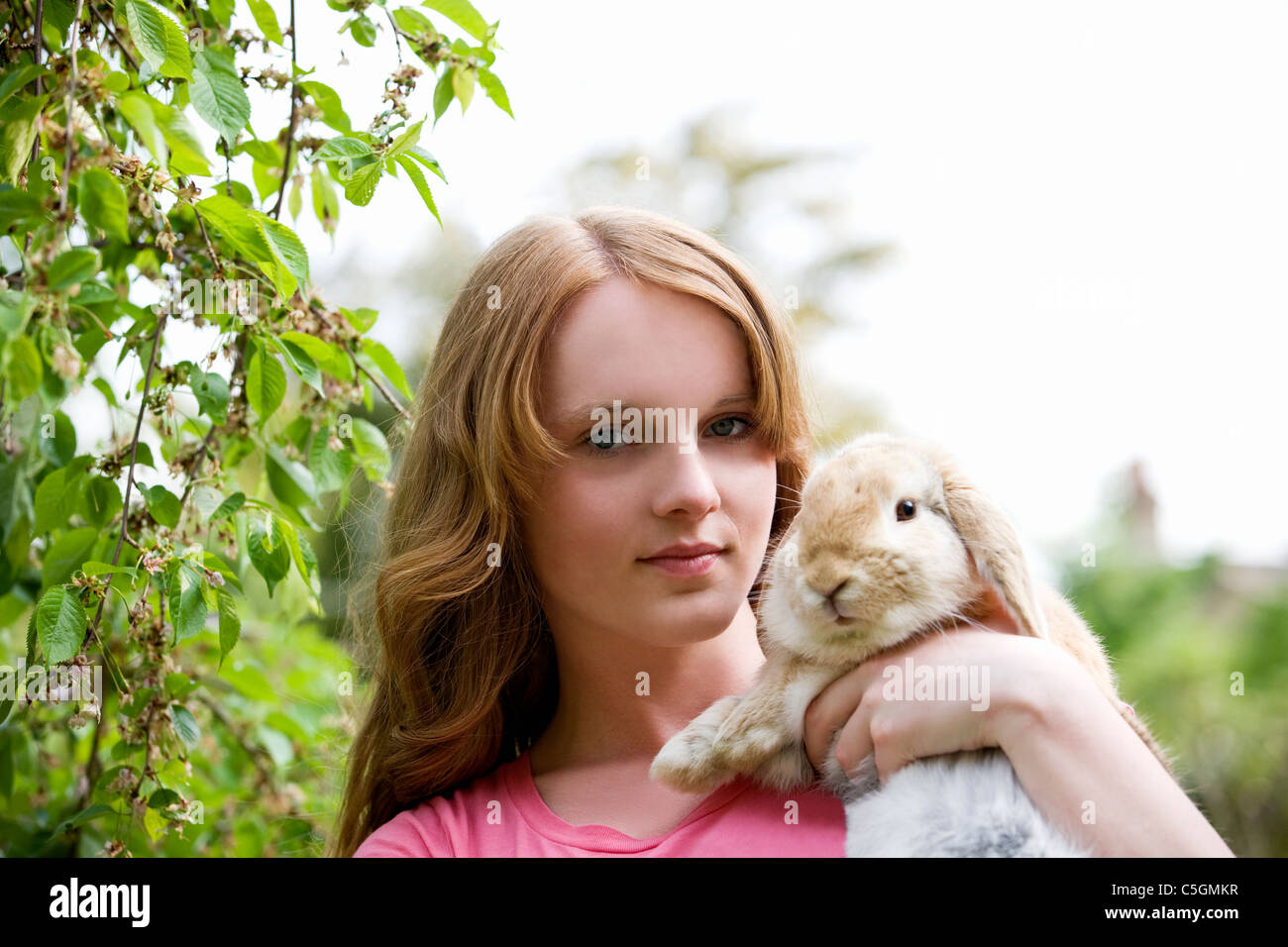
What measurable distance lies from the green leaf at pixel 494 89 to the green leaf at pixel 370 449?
0.68 m

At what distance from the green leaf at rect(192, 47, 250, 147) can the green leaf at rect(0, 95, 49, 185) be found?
203 mm

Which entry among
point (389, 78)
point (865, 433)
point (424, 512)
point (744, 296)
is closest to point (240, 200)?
point (389, 78)

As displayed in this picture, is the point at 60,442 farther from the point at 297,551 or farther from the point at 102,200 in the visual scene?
the point at 102,200

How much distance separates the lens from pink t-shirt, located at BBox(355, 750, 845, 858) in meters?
1.64

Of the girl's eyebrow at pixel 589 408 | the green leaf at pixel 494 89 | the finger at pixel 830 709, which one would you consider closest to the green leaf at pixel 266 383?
the girl's eyebrow at pixel 589 408

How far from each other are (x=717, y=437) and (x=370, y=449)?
2.40 ft

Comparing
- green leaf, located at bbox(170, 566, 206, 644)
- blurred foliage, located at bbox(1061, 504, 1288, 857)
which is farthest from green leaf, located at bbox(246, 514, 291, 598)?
Answer: blurred foliage, located at bbox(1061, 504, 1288, 857)

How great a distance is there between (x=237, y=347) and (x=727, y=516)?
0.96 m

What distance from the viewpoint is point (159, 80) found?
1.57m

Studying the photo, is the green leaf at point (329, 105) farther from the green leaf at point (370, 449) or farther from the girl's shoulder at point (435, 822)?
the girl's shoulder at point (435, 822)

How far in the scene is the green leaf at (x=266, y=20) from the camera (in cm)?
174

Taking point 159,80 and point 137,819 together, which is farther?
point 137,819

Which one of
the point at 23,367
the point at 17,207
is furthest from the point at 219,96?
the point at 23,367
